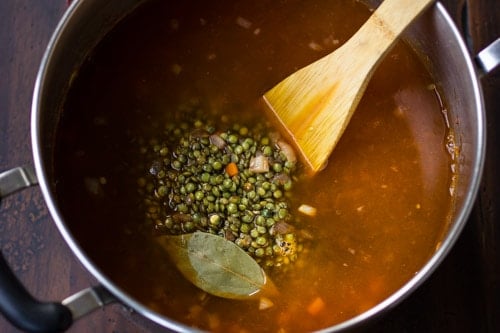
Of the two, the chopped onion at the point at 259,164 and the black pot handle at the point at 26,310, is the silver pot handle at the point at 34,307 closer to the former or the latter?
the black pot handle at the point at 26,310

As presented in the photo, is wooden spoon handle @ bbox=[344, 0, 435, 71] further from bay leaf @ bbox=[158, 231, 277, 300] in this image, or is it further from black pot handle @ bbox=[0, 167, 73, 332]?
black pot handle @ bbox=[0, 167, 73, 332]

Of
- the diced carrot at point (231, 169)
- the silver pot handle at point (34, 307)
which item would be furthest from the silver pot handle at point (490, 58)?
the silver pot handle at point (34, 307)

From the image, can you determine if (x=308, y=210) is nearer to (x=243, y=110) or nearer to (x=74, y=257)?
(x=243, y=110)

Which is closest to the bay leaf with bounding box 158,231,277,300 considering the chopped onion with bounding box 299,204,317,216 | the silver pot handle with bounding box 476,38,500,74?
the chopped onion with bounding box 299,204,317,216

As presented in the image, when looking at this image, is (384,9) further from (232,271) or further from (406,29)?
(232,271)

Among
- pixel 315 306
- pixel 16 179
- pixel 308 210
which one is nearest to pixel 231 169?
pixel 308 210

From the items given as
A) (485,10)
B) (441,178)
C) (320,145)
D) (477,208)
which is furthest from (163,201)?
(485,10)
